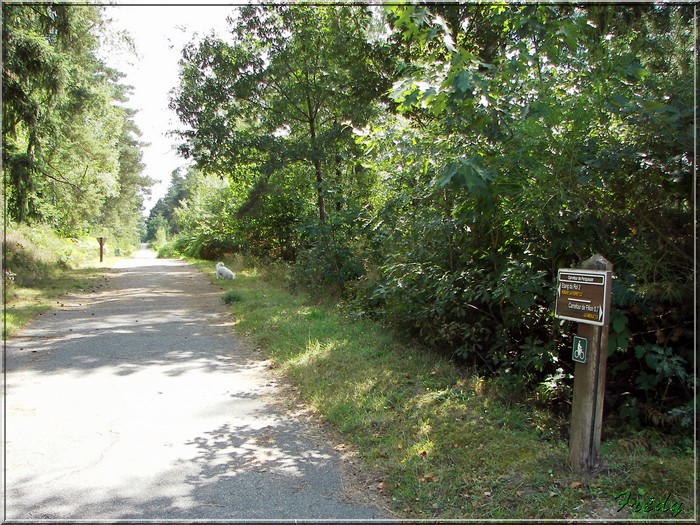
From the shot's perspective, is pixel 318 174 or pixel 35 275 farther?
pixel 35 275

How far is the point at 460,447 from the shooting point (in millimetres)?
4305

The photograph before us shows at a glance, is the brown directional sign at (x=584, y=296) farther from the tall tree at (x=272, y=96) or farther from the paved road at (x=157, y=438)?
the tall tree at (x=272, y=96)

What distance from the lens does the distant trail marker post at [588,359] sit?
3.69m

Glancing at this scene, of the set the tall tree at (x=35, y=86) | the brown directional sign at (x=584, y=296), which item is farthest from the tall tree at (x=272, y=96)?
the brown directional sign at (x=584, y=296)

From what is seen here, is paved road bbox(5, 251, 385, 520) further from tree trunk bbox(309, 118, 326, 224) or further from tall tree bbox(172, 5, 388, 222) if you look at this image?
tall tree bbox(172, 5, 388, 222)

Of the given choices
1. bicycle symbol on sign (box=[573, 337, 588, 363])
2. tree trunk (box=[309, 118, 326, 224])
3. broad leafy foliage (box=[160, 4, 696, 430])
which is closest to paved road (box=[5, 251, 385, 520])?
bicycle symbol on sign (box=[573, 337, 588, 363])

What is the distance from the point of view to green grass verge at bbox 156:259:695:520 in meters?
3.47

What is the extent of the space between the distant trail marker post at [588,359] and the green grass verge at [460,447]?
188mm

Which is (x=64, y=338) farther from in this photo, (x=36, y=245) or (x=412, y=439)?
(x=36, y=245)

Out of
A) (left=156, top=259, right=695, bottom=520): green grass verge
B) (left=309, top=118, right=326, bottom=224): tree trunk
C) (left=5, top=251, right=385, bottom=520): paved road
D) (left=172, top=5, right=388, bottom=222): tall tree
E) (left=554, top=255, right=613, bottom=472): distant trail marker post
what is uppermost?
(left=172, top=5, right=388, bottom=222): tall tree

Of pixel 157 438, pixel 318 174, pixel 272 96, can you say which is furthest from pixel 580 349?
pixel 272 96

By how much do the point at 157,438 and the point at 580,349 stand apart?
3681 millimetres

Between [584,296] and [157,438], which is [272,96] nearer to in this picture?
[157,438]

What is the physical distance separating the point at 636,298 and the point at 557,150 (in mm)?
1459
